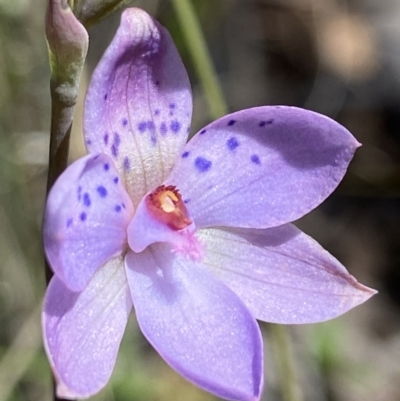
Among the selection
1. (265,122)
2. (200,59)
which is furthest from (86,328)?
(200,59)

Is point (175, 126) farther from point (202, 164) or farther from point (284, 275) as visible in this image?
point (284, 275)

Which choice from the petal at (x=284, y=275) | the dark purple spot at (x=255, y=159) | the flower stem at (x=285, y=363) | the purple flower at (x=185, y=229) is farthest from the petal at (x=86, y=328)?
the flower stem at (x=285, y=363)

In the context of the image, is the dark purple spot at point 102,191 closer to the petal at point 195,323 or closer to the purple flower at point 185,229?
the purple flower at point 185,229

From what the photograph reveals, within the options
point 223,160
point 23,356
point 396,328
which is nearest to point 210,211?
point 223,160

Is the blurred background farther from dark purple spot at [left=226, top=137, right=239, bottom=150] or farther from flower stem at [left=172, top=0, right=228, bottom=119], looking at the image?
dark purple spot at [left=226, top=137, right=239, bottom=150]

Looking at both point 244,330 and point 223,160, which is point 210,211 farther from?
point 244,330

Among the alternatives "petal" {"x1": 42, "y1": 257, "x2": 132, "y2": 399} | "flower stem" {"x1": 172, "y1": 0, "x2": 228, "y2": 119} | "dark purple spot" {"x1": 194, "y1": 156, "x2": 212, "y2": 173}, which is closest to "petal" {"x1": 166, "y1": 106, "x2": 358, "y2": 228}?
"dark purple spot" {"x1": 194, "y1": 156, "x2": 212, "y2": 173}
